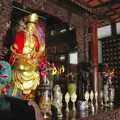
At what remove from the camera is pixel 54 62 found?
3268 millimetres

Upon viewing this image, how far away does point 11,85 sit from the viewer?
98.7 inches

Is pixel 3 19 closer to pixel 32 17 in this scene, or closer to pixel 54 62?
pixel 32 17

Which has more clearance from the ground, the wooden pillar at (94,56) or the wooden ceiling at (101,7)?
the wooden ceiling at (101,7)

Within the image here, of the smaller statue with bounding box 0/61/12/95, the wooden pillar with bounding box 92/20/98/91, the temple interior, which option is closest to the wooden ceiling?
the temple interior

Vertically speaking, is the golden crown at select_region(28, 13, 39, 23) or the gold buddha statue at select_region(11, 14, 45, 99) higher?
the golden crown at select_region(28, 13, 39, 23)

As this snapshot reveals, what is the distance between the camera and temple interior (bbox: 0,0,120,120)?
7.82 ft

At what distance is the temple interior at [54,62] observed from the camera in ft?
7.82

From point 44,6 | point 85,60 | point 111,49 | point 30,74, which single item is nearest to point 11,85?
point 30,74

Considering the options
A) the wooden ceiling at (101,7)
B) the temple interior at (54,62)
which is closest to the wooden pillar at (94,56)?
the temple interior at (54,62)

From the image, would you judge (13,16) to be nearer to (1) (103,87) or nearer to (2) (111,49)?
(1) (103,87)

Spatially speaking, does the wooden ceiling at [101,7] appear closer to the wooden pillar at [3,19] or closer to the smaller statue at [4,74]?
the wooden pillar at [3,19]

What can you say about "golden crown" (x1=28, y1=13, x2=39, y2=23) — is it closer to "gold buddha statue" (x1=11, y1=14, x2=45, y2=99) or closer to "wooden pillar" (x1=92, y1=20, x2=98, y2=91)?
"gold buddha statue" (x1=11, y1=14, x2=45, y2=99)

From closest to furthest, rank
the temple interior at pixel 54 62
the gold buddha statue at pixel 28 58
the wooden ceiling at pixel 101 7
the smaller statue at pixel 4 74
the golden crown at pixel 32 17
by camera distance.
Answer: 1. the smaller statue at pixel 4 74
2. the temple interior at pixel 54 62
3. the gold buddha statue at pixel 28 58
4. the golden crown at pixel 32 17
5. the wooden ceiling at pixel 101 7

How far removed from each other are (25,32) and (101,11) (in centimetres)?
163
